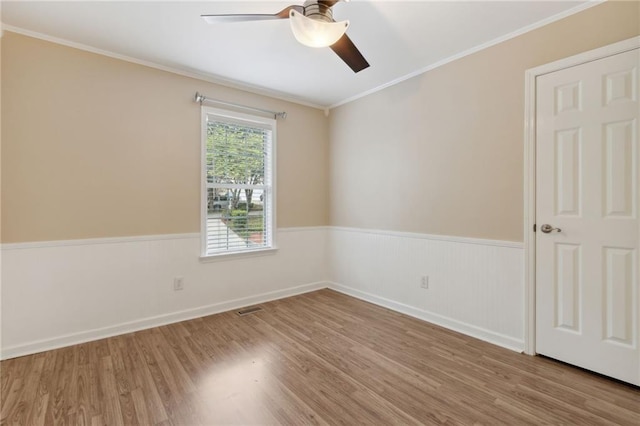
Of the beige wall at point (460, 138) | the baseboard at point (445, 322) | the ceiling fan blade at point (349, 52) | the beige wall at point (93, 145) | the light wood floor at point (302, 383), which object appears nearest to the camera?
the light wood floor at point (302, 383)

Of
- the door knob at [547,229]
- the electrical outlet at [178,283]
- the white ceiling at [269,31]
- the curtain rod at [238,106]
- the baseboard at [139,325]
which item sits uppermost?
the white ceiling at [269,31]

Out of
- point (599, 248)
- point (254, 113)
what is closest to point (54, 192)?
point (254, 113)

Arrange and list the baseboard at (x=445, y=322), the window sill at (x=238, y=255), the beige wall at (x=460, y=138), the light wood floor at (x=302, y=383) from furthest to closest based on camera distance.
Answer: the window sill at (x=238, y=255)
the baseboard at (x=445, y=322)
the beige wall at (x=460, y=138)
the light wood floor at (x=302, y=383)

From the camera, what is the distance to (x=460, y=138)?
2.81 m

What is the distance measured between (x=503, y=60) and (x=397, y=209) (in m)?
1.67

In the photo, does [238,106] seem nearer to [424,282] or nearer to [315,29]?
[315,29]

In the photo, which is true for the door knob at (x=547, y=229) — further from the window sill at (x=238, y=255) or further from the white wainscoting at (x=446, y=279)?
the window sill at (x=238, y=255)

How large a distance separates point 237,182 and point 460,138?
97.4 inches

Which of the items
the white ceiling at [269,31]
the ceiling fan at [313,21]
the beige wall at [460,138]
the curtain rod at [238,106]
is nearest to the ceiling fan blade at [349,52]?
the ceiling fan at [313,21]

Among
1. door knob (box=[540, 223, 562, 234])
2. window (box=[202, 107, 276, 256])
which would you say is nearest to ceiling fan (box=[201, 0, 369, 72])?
window (box=[202, 107, 276, 256])

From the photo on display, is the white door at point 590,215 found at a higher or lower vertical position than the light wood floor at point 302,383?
higher

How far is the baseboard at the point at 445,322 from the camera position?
2494mm

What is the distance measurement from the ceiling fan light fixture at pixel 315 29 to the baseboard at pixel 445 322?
105 inches

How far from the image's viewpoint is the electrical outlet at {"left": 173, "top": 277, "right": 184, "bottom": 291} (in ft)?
10.1
